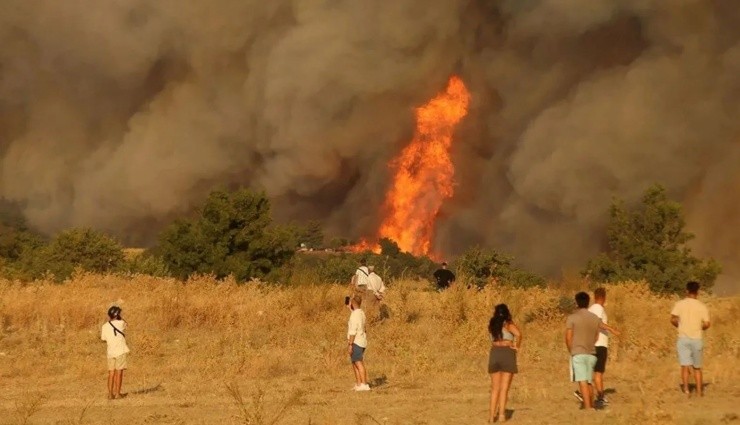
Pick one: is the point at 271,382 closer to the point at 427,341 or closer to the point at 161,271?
the point at 427,341

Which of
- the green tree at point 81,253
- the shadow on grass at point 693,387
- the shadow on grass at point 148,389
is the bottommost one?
the shadow on grass at point 148,389

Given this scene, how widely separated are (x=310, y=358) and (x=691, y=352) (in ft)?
20.7

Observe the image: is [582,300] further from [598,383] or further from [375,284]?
[375,284]

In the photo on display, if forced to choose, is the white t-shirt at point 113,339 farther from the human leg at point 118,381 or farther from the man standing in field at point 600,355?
the man standing in field at point 600,355

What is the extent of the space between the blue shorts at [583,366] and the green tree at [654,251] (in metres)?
13.9

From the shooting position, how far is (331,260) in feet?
98.3

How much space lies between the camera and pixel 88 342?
1678 centimetres

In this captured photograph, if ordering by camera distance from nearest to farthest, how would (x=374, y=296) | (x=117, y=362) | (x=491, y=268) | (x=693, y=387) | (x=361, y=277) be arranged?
(x=693, y=387)
(x=117, y=362)
(x=361, y=277)
(x=374, y=296)
(x=491, y=268)

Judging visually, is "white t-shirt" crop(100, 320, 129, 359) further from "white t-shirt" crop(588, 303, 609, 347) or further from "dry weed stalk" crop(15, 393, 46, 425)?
"white t-shirt" crop(588, 303, 609, 347)

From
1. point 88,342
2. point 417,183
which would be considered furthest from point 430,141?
point 88,342

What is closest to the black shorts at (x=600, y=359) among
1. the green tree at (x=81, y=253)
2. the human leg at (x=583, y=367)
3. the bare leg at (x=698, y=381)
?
the human leg at (x=583, y=367)

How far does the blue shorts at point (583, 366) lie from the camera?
9.79 metres

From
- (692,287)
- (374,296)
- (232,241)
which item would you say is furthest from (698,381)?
(232,241)

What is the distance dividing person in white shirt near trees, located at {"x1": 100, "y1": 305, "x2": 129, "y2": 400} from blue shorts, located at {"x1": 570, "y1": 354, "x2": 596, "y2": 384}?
569 centimetres
